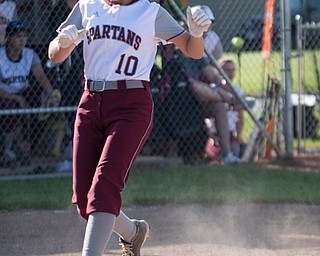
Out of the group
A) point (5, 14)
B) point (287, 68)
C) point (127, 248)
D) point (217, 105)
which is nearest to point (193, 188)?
point (217, 105)

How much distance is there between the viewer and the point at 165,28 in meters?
4.48

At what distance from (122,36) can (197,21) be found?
419 mm

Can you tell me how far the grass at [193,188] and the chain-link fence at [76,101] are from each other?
1.37 ft

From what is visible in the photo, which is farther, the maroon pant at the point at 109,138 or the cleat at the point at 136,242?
the cleat at the point at 136,242

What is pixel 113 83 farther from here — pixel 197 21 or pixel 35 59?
pixel 35 59

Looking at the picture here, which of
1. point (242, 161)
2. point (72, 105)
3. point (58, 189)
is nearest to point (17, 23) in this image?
point (72, 105)

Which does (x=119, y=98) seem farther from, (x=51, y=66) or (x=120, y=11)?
(x=51, y=66)

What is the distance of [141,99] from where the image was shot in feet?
14.4

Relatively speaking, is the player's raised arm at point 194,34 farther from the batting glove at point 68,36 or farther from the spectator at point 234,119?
the spectator at point 234,119

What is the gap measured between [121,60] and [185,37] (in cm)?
39

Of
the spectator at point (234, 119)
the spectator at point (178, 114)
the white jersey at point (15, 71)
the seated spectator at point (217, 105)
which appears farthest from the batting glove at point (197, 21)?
the spectator at point (234, 119)

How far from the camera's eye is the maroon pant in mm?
4203

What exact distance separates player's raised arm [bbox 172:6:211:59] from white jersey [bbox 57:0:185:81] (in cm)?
6

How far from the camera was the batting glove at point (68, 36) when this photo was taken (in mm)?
4316
